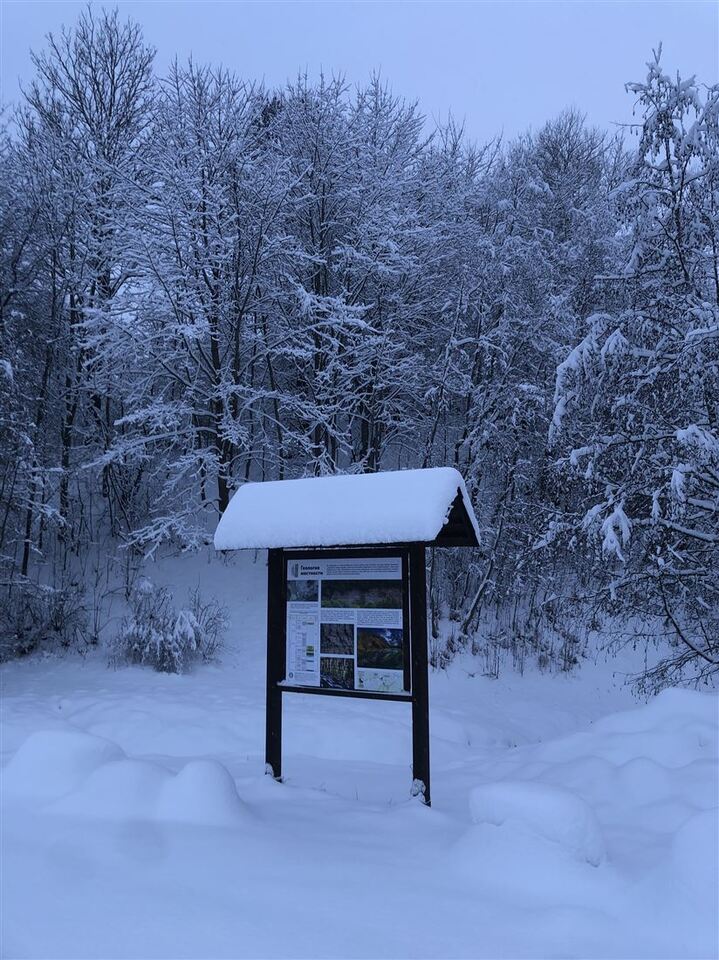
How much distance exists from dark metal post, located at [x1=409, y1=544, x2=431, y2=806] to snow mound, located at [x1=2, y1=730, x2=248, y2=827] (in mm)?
1308

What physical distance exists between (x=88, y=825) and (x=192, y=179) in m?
11.8

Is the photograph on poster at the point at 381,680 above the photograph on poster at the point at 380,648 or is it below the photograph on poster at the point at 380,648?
below

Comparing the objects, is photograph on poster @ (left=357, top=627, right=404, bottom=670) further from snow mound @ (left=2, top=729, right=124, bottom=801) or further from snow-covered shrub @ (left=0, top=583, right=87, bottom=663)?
snow-covered shrub @ (left=0, top=583, right=87, bottom=663)

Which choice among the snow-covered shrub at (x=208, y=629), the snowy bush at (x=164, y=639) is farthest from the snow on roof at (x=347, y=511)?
the snow-covered shrub at (x=208, y=629)

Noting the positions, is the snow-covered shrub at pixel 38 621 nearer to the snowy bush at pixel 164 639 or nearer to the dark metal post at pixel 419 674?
the snowy bush at pixel 164 639

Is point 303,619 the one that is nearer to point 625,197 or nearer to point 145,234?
point 625,197

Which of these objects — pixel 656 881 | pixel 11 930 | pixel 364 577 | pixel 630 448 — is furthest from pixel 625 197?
pixel 11 930

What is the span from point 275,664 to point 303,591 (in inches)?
24.4

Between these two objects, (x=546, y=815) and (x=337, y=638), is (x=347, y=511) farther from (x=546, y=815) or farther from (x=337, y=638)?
(x=546, y=815)

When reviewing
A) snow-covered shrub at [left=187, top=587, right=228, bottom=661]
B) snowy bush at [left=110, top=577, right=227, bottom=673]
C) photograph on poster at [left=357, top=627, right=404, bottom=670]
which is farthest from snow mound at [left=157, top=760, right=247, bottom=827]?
snow-covered shrub at [left=187, top=587, right=228, bottom=661]

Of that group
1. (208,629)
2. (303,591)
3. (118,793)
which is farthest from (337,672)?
(208,629)

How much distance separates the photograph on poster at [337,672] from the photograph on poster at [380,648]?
3.9 inches

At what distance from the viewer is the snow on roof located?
15.7 ft

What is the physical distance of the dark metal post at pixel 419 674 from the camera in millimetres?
4977
